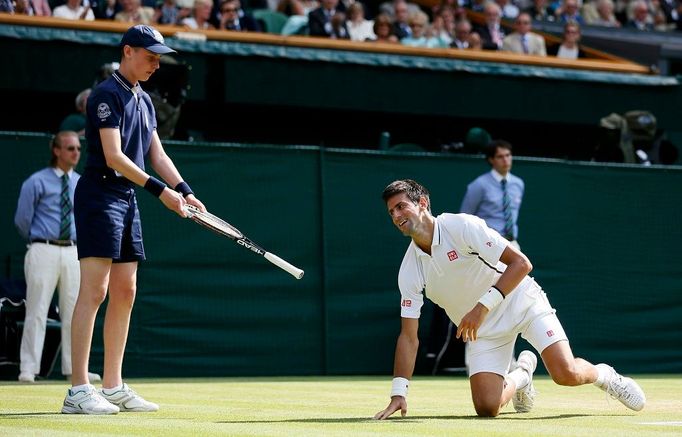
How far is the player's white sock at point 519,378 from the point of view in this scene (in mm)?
8188

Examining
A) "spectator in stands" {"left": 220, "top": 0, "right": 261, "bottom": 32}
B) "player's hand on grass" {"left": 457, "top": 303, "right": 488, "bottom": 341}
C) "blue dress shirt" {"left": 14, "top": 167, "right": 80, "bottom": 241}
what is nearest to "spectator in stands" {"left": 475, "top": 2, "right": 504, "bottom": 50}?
"spectator in stands" {"left": 220, "top": 0, "right": 261, "bottom": 32}

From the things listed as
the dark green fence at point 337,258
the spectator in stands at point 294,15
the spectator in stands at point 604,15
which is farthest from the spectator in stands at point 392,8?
the dark green fence at point 337,258

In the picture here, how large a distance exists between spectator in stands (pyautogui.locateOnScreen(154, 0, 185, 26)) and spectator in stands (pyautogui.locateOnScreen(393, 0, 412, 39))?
10.7 feet

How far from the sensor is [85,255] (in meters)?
7.57

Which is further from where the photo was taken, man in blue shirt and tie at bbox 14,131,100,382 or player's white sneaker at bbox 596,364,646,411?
man in blue shirt and tie at bbox 14,131,100,382

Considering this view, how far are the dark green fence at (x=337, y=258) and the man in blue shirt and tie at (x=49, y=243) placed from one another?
0.62 meters

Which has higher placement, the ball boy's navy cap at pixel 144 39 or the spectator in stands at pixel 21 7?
the spectator in stands at pixel 21 7

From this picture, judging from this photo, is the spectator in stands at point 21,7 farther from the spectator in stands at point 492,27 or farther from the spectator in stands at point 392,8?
the spectator in stands at point 492,27

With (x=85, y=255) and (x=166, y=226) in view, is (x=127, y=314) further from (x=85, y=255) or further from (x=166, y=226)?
(x=166, y=226)

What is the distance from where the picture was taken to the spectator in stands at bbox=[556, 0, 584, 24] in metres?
21.7

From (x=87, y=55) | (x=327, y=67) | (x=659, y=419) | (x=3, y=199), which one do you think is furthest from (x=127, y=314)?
(x=327, y=67)

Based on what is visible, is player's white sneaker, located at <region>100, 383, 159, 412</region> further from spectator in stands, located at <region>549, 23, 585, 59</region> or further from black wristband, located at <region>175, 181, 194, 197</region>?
spectator in stands, located at <region>549, 23, 585, 59</region>

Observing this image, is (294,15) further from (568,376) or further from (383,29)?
(568,376)

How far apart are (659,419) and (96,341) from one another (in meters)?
6.56
